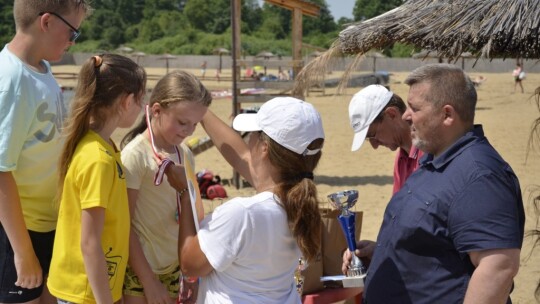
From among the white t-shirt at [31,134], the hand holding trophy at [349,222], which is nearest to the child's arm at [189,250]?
the white t-shirt at [31,134]

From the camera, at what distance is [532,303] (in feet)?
17.8

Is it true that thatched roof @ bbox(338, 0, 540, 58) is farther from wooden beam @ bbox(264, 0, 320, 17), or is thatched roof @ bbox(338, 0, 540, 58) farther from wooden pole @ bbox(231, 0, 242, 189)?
wooden beam @ bbox(264, 0, 320, 17)

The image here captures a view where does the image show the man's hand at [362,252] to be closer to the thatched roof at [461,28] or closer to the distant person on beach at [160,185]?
the distant person on beach at [160,185]

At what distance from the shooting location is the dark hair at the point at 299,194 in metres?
2.26

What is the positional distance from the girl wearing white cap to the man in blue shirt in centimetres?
34

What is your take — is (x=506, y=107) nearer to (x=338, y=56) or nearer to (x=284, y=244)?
(x=338, y=56)

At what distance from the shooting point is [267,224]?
2.23 m

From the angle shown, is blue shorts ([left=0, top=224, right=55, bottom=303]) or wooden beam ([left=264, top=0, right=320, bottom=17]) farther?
wooden beam ([left=264, top=0, right=320, bottom=17])

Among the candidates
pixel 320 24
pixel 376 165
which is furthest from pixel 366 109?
pixel 320 24

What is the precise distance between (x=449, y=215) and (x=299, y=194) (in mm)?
522

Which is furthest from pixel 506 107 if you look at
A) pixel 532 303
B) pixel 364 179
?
pixel 532 303

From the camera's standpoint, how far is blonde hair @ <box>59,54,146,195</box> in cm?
250

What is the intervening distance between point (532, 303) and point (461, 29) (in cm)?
292

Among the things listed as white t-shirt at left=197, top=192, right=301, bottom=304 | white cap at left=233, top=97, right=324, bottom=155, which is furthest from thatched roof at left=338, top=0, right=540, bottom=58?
white t-shirt at left=197, top=192, right=301, bottom=304
